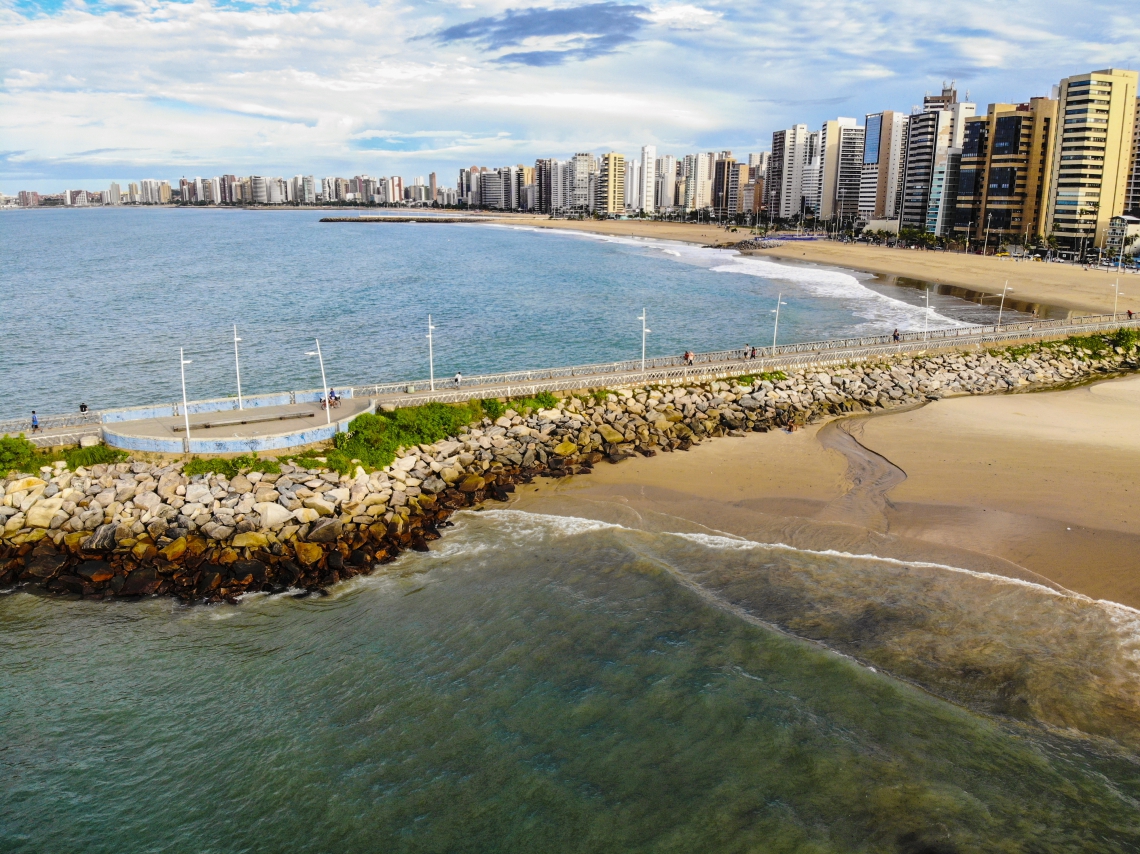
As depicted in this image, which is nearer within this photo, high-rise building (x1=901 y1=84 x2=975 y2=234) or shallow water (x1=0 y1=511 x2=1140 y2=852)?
shallow water (x1=0 y1=511 x2=1140 y2=852)

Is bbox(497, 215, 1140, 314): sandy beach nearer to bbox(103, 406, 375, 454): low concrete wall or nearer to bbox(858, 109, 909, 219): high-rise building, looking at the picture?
bbox(858, 109, 909, 219): high-rise building

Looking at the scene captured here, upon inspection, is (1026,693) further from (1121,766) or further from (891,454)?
(891,454)

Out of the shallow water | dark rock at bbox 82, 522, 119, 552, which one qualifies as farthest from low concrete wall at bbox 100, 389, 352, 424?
the shallow water

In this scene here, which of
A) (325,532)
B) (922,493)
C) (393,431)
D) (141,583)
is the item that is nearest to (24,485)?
(141,583)

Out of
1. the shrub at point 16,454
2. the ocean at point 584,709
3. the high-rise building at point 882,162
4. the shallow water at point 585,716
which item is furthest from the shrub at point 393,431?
the high-rise building at point 882,162

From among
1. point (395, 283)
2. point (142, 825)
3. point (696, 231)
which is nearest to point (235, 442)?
point (142, 825)

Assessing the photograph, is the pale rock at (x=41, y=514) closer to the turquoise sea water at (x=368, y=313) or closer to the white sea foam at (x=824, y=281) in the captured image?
the turquoise sea water at (x=368, y=313)

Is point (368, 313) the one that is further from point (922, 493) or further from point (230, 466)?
point (922, 493)
